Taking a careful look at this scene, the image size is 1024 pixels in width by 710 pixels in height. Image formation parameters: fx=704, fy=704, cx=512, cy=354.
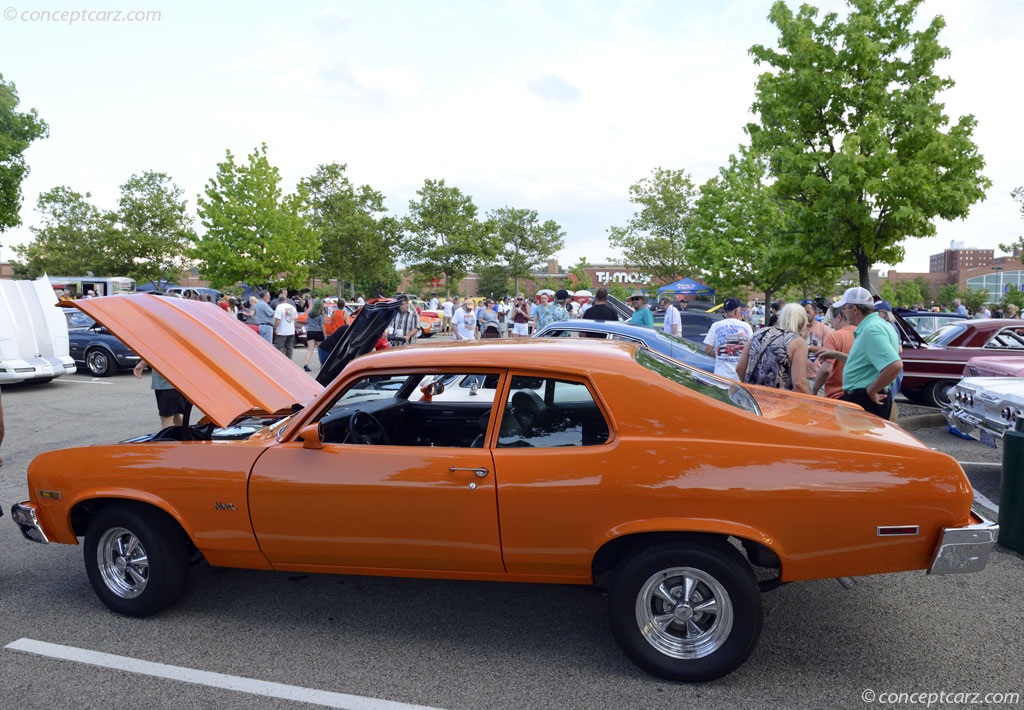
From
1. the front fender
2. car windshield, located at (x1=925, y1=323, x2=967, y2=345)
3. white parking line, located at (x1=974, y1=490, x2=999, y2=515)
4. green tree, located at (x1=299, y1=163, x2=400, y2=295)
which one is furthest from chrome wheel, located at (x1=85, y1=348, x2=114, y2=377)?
green tree, located at (x1=299, y1=163, x2=400, y2=295)

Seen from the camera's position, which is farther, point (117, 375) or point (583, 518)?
point (117, 375)

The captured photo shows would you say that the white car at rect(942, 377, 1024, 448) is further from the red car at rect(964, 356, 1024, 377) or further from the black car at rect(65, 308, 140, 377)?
the black car at rect(65, 308, 140, 377)

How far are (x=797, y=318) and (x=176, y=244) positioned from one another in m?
52.7

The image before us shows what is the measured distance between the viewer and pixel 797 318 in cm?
592

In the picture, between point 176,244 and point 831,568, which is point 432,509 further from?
point 176,244

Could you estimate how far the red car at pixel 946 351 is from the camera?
34.1ft

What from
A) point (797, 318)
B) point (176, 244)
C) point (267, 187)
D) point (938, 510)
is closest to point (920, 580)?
point (938, 510)

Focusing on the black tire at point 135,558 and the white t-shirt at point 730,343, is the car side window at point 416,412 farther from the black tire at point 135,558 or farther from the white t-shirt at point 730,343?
the white t-shirt at point 730,343

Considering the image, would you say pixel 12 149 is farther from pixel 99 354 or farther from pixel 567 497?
pixel 567 497

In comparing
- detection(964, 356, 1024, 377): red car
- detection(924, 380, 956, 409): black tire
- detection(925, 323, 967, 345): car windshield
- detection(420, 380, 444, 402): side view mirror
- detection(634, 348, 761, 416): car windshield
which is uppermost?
detection(634, 348, 761, 416): car windshield

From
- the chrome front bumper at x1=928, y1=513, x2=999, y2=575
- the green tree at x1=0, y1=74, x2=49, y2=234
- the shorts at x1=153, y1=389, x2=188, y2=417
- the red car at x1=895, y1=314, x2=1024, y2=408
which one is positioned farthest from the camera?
the green tree at x1=0, y1=74, x2=49, y2=234

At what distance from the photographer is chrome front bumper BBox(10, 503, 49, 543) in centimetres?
402

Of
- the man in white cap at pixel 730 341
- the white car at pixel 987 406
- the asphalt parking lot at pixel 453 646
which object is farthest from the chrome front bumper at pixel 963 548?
the man in white cap at pixel 730 341

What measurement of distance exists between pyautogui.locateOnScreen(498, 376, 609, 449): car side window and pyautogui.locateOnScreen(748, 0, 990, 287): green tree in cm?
1471
